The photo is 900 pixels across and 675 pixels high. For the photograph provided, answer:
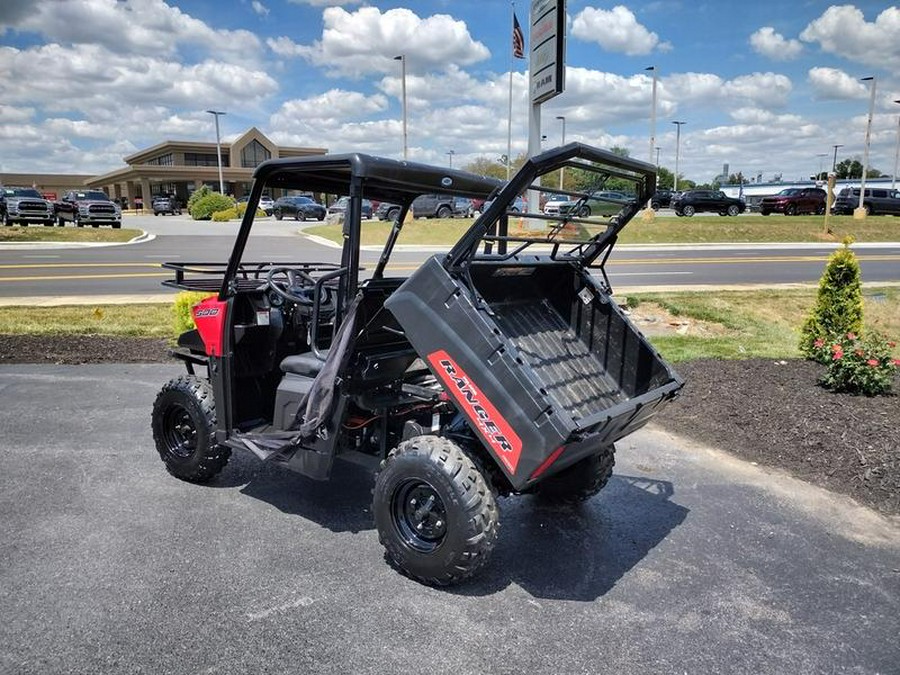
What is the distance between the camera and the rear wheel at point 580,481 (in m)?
4.28

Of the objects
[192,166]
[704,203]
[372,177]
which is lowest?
[372,177]

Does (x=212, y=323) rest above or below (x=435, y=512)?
above

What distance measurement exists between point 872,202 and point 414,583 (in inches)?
1767

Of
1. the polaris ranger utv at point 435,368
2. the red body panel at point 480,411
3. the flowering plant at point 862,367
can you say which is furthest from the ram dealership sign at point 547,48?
the red body panel at point 480,411

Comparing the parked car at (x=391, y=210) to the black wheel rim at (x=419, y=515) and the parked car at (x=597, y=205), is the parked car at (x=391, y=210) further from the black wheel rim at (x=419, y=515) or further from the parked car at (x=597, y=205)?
the black wheel rim at (x=419, y=515)

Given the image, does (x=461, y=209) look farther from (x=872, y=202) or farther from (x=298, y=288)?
(x=298, y=288)

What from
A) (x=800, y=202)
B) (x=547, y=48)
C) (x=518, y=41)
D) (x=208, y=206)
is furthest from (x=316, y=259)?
(x=800, y=202)

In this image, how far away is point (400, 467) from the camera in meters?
3.40

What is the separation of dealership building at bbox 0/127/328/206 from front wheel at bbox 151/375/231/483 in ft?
238

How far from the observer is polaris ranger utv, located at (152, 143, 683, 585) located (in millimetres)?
3125

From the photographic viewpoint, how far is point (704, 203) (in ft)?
129

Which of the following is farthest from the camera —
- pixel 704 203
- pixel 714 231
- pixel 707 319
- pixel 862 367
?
pixel 704 203

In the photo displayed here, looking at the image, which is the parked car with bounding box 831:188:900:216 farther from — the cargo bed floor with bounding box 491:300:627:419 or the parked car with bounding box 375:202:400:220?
the cargo bed floor with bounding box 491:300:627:419

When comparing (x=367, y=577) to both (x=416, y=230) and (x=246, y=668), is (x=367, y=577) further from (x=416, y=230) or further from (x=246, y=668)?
(x=416, y=230)
